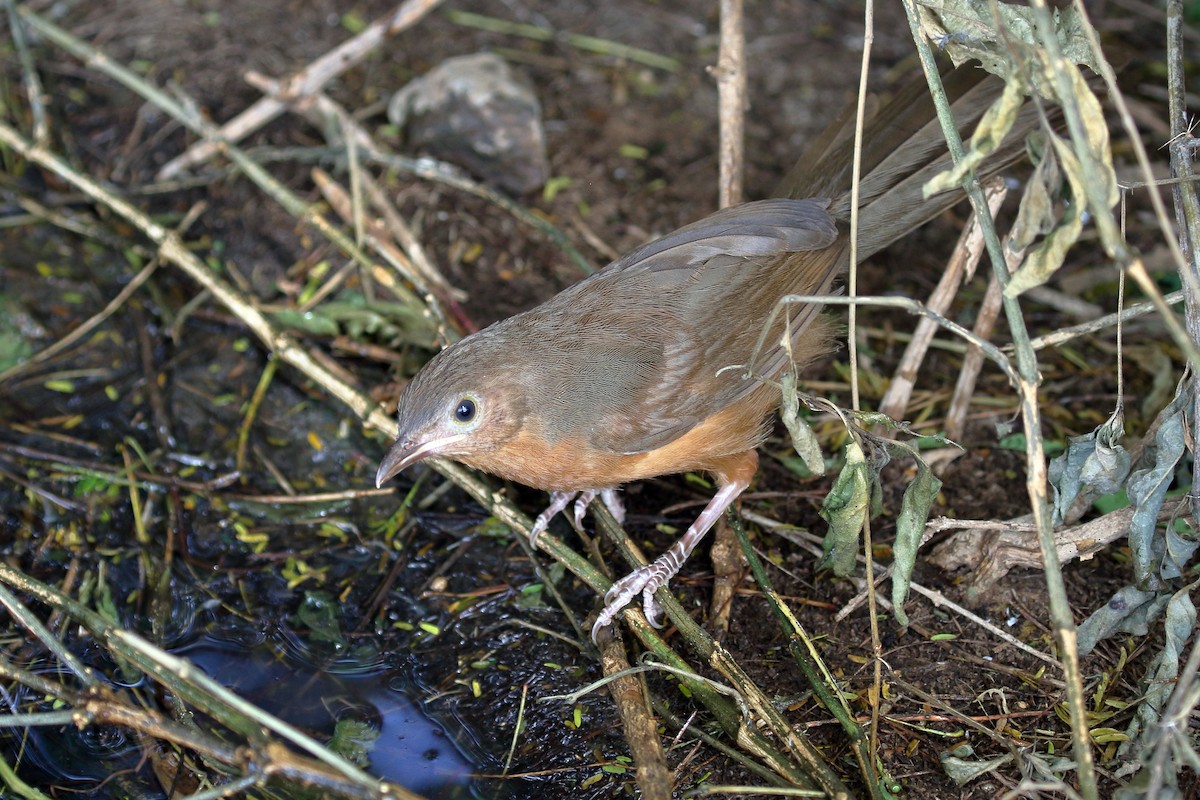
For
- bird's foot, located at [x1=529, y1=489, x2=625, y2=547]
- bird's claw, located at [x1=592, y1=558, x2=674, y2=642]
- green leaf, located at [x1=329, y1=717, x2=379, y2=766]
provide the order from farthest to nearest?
bird's foot, located at [x1=529, y1=489, x2=625, y2=547] → bird's claw, located at [x1=592, y1=558, x2=674, y2=642] → green leaf, located at [x1=329, y1=717, x2=379, y2=766]

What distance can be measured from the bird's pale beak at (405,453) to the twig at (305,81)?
2.32 m

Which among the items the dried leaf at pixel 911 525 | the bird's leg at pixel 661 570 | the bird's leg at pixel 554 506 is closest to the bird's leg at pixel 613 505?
the bird's leg at pixel 554 506

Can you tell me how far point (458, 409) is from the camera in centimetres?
344

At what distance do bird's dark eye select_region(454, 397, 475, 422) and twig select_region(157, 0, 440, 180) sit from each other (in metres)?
2.34

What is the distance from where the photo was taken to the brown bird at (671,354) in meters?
3.49

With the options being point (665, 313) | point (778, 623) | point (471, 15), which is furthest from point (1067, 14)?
point (471, 15)

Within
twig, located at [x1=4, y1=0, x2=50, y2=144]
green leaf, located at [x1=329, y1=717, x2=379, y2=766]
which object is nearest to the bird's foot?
green leaf, located at [x1=329, y1=717, x2=379, y2=766]

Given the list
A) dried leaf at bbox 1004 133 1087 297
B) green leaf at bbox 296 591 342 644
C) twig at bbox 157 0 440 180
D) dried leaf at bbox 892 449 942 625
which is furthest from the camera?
twig at bbox 157 0 440 180

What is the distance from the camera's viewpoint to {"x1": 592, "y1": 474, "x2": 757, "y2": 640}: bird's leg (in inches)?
138

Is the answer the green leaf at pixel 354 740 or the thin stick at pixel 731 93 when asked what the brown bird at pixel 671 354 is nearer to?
the thin stick at pixel 731 93

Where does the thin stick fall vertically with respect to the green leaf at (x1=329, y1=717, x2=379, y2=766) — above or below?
above

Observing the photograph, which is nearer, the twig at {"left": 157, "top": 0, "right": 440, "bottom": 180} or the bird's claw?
the bird's claw

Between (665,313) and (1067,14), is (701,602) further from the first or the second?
(1067,14)

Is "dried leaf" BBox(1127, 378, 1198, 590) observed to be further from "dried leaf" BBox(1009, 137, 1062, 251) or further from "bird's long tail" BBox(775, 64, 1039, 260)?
"bird's long tail" BBox(775, 64, 1039, 260)
